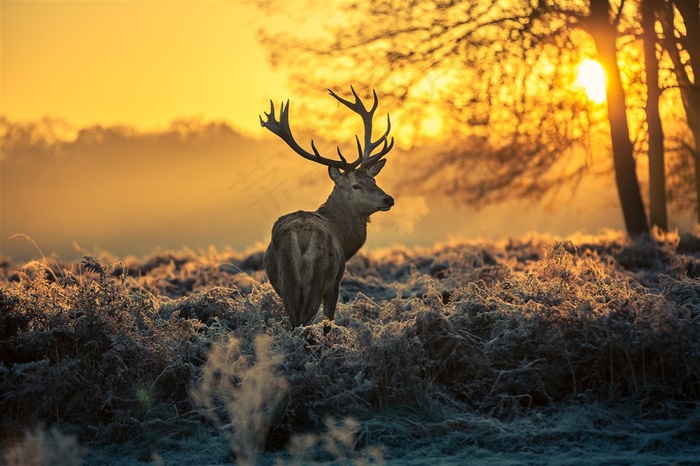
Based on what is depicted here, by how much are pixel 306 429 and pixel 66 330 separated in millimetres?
2579

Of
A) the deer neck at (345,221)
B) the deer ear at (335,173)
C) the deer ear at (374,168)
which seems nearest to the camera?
A: the deer neck at (345,221)

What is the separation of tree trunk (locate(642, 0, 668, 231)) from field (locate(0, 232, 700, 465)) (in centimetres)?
1082

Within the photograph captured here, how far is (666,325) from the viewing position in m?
7.94

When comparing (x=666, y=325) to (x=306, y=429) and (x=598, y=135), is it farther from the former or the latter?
(x=598, y=135)

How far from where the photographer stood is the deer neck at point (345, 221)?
10.9 m

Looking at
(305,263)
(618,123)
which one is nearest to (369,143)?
(305,263)

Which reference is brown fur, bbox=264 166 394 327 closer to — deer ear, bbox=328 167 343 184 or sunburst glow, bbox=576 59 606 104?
deer ear, bbox=328 167 343 184

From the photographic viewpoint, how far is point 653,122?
1972 centimetres

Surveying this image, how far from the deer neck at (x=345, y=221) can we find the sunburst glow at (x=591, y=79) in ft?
35.3

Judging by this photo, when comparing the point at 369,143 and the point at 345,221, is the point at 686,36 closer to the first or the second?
the point at 369,143

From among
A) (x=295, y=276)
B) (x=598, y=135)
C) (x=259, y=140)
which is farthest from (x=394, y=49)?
(x=259, y=140)

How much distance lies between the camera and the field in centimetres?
703

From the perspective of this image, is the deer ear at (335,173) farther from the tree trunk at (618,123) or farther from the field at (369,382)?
the tree trunk at (618,123)

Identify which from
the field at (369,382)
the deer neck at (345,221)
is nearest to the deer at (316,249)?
the deer neck at (345,221)
